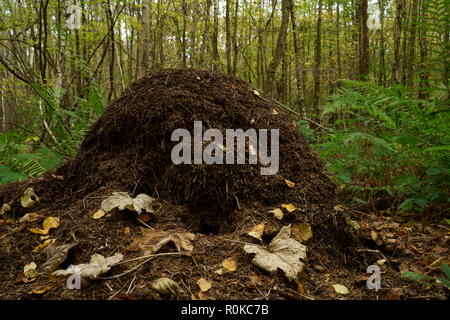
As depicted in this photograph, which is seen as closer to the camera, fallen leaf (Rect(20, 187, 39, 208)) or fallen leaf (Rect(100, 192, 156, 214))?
A: fallen leaf (Rect(100, 192, 156, 214))

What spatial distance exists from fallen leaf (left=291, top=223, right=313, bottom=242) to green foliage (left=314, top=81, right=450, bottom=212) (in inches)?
55.8

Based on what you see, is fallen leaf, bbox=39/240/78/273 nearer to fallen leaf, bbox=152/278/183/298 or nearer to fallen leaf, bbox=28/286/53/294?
fallen leaf, bbox=28/286/53/294

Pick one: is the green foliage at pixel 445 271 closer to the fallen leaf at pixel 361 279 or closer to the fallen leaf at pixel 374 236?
the fallen leaf at pixel 361 279

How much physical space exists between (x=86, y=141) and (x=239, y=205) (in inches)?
63.6

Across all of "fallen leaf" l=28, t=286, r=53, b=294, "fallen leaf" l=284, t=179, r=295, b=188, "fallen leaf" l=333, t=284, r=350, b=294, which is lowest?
"fallen leaf" l=333, t=284, r=350, b=294

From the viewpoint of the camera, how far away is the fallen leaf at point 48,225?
2078 mm

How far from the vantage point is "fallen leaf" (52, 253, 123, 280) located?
153 cm

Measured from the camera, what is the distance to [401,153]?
350 cm

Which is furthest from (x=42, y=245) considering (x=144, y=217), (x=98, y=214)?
(x=144, y=217)

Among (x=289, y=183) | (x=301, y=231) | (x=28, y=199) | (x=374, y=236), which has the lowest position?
(x=374, y=236)

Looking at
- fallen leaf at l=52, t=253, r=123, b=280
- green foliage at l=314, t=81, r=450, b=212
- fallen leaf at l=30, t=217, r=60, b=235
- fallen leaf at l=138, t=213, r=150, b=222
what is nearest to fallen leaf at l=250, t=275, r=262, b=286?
fallen leaf at l=52, t=253, r=123, b=280

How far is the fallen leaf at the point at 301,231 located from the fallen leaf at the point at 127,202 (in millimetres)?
973

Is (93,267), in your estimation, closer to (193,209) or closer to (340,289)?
(193,209)

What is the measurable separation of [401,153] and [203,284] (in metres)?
2.97
